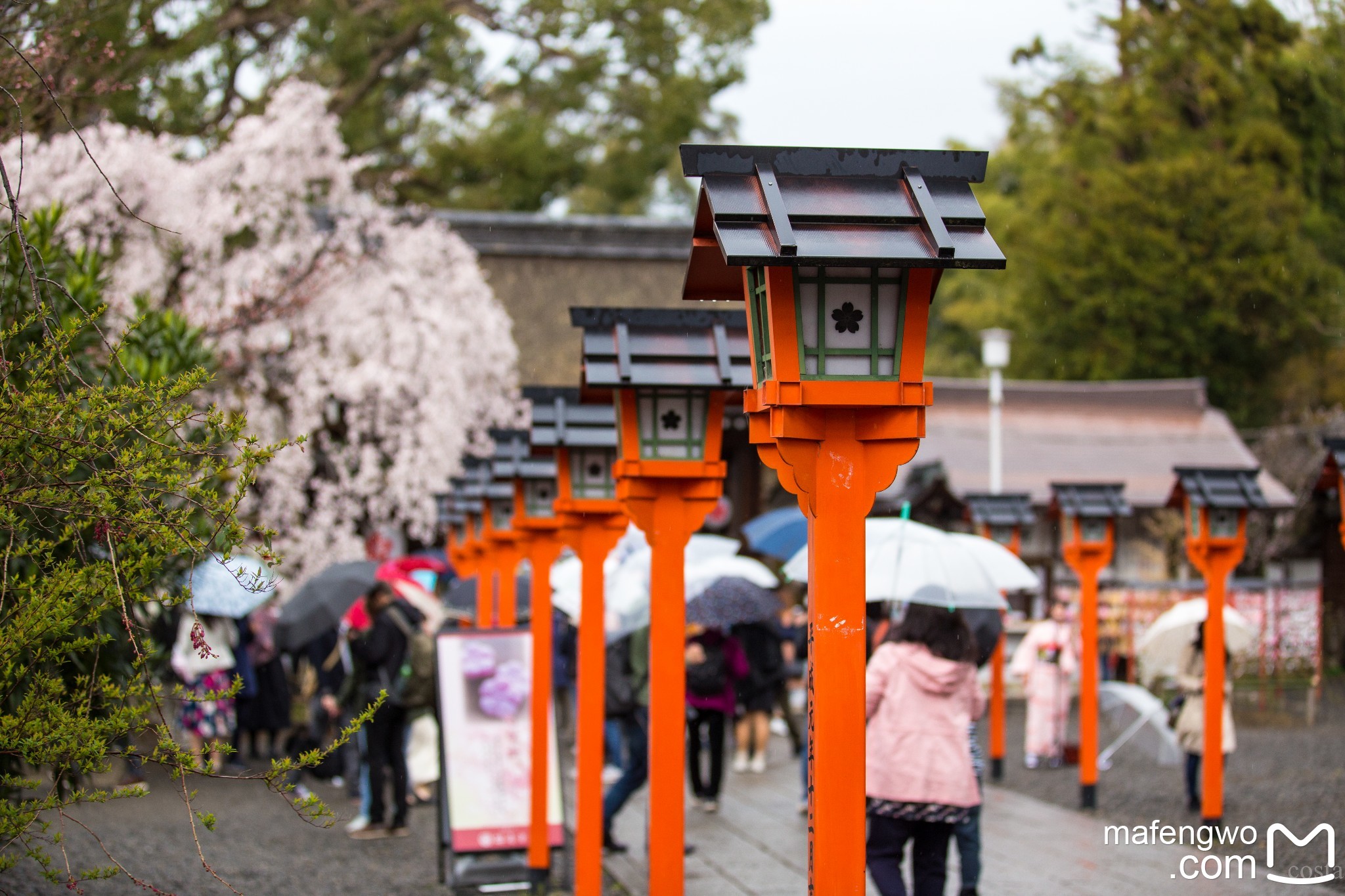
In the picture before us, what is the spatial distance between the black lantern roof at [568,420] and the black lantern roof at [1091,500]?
17.5 ft

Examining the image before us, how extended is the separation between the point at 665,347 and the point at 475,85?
20422 mm

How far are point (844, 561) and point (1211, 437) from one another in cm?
2357

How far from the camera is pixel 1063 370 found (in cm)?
3225

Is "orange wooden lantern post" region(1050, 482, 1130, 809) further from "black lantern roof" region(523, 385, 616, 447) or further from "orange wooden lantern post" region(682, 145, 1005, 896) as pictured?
"orange wooden lantern post" region(682, 145, 1005, 896)

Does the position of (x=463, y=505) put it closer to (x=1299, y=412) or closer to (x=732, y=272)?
(x=732, y=272)

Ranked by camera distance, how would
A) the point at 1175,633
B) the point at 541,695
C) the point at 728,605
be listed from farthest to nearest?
the point at 1175,633 → the point at 728,605 → the point at 541,695

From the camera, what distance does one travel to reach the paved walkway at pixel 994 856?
821 cm

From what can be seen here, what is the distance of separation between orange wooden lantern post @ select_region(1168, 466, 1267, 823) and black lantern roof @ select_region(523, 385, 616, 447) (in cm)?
474

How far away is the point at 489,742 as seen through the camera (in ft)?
28.1

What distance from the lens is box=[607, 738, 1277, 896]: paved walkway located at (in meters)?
8.21

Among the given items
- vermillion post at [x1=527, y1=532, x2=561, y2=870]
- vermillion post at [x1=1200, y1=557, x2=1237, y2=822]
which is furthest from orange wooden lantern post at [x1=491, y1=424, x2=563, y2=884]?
vermillion post at [x1=1200, y1=557, x2=1237, y2=822]

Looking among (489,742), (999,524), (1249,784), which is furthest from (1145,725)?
(489,742)

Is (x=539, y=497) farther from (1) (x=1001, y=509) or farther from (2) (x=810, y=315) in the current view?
(1) (x=1001, y=509)

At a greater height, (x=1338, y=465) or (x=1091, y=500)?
(x=1338, y=465)
